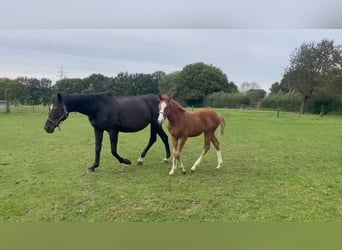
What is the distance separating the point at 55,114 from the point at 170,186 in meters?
1.81

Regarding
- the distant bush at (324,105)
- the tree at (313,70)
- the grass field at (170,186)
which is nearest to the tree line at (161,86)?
the grass field at (170,186)

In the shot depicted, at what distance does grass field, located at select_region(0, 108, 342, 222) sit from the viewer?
3252mm

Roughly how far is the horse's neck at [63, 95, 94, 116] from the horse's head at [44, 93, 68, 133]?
0.15 m

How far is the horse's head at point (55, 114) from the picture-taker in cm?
418

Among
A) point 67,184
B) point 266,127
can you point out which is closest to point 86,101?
point 67,184

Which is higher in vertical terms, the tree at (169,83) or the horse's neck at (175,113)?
the tree at (169,83)

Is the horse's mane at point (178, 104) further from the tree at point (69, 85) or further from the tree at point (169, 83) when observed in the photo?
the tree at point (69, 85)

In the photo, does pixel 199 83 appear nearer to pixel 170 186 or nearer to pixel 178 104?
pixel 178 104

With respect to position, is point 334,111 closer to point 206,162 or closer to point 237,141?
point 237,141

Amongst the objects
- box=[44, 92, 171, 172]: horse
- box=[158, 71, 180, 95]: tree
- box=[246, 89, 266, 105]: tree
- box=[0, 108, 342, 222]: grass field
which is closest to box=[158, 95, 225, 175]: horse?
box=[158, 71, 180, 95]: tree

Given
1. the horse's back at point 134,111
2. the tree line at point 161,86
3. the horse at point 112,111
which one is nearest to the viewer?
the tree line at point 161,86

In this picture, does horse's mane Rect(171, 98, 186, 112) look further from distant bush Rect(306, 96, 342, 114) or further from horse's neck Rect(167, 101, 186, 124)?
distant bush Rect(306, 96, 342, 114)

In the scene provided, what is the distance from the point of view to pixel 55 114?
13.8 feet

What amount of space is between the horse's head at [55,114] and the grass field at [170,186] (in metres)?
0.81
